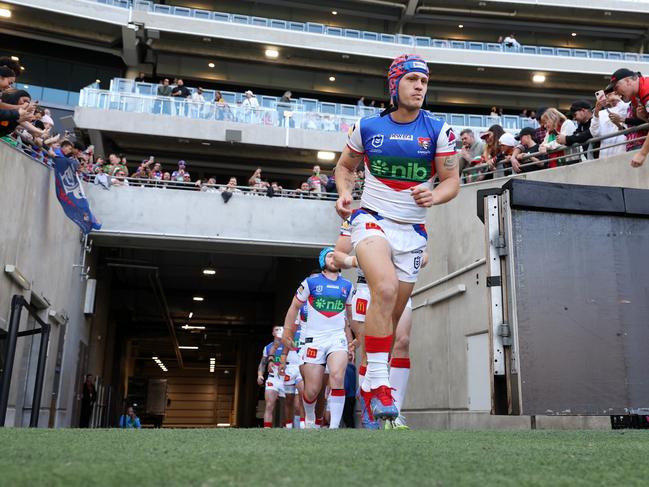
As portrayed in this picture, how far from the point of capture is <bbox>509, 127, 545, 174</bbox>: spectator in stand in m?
12.5

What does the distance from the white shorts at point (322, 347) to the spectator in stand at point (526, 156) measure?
5.76 m

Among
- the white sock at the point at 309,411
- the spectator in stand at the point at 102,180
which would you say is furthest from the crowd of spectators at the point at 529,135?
the white sock at the point at 309,411

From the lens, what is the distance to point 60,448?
261cm

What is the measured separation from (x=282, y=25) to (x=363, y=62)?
15.3ft

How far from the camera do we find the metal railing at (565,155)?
9988mm

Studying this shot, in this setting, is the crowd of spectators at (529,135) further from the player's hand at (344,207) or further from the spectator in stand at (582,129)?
the player's hand at (344,207)

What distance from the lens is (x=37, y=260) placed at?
13547 millimetres

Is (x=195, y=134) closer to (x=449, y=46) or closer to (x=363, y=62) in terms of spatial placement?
(x=363, y=62)

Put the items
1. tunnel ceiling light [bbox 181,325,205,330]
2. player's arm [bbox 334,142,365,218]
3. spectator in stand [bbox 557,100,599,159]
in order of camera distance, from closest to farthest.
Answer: player's arm [bbox 334,142,365,218], spectator in stand [bbox 557,100,599,159], tunnel ceiling light [bbox 181,325,205,330]

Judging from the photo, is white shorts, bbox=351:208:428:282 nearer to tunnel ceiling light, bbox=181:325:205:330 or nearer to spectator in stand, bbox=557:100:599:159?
spectator in stand, bbox=557:100:599:159

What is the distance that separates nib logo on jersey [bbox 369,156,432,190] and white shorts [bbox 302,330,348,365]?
396 centimetres

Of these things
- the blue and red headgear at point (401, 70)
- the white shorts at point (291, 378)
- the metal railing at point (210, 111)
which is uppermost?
the metal railing at point (210, 111)

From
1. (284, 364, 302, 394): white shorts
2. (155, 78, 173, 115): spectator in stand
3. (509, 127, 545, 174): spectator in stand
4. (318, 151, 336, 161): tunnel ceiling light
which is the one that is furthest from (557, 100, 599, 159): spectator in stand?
(318, 151, 336, 161): tunnel ceiling light

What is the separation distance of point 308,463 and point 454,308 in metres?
11.5
